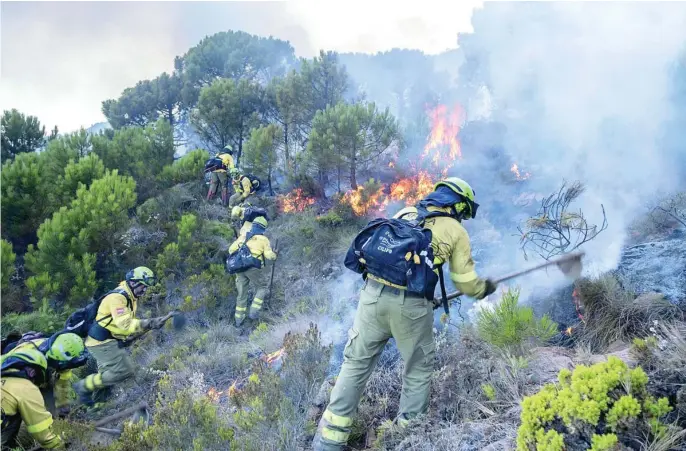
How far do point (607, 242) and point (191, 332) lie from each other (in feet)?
21.5

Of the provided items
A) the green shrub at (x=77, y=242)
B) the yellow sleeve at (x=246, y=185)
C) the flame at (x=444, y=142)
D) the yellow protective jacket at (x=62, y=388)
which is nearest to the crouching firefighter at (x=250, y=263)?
the green shrub at (x=77, y=242)

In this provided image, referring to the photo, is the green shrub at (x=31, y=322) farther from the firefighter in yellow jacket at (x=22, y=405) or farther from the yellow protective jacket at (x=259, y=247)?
the yellow protective jacket at (x=259, y=247)

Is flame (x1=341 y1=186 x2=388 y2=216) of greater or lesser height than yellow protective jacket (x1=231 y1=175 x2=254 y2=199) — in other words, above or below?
below

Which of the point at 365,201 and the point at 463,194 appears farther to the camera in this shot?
the point at 365,201

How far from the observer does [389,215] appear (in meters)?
10.5

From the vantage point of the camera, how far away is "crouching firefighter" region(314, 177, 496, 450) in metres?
3.19

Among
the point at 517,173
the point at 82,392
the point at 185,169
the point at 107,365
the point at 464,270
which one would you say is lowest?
the point at 82,392

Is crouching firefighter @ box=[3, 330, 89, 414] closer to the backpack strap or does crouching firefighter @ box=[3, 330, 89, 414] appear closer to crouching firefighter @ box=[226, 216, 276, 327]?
the backpack strap

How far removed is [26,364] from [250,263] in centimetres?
391

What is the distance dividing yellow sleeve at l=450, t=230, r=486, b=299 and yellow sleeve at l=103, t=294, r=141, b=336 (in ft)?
13.2

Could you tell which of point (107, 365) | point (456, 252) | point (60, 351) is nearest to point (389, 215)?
point (107, 365)

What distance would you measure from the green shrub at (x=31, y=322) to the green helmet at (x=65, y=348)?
2354mm

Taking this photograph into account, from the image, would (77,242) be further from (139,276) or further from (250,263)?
(250,263)

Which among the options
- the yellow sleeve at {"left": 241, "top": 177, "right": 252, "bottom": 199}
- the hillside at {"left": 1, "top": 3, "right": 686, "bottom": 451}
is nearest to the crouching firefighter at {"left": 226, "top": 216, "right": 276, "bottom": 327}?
the hillside at {"left": 1, "top": 3, "right": 686, "bottom": 451}
